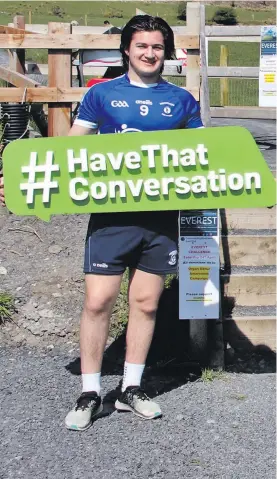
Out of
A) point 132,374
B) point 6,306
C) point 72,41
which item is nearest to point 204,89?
point 72,41

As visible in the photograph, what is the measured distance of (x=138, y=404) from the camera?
4.43 m

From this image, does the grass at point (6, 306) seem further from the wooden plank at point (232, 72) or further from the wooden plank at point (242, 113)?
the wooden plank at point (232, 72)

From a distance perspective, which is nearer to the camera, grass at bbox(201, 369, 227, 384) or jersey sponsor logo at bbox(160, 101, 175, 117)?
jersey sponsor logo at bbox(160, 101, 175, 117)

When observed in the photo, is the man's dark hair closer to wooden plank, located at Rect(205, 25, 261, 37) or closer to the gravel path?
the gravel path

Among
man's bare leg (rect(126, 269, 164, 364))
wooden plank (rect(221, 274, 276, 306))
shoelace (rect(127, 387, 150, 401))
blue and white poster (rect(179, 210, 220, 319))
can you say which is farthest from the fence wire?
shoelace (rect(127, 387, 150, 401))

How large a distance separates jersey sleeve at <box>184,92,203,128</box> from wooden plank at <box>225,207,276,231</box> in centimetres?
251

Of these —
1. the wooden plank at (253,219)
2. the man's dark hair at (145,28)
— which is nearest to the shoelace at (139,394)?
the man's dark hair at (145,28)

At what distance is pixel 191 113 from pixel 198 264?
3.67ft

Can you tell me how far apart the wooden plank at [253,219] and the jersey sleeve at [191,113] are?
2506 mm

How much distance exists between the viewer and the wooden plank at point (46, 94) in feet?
26.3

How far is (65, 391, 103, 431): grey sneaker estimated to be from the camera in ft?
14.0

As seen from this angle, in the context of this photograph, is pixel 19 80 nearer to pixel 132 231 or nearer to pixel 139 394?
pixel 132 231

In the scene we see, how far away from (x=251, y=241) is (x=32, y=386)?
2418 millimetres

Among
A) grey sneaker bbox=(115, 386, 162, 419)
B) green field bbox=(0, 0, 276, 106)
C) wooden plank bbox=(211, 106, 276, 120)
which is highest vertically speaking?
wooden plank bbox=(211, 106, 276, 120)
